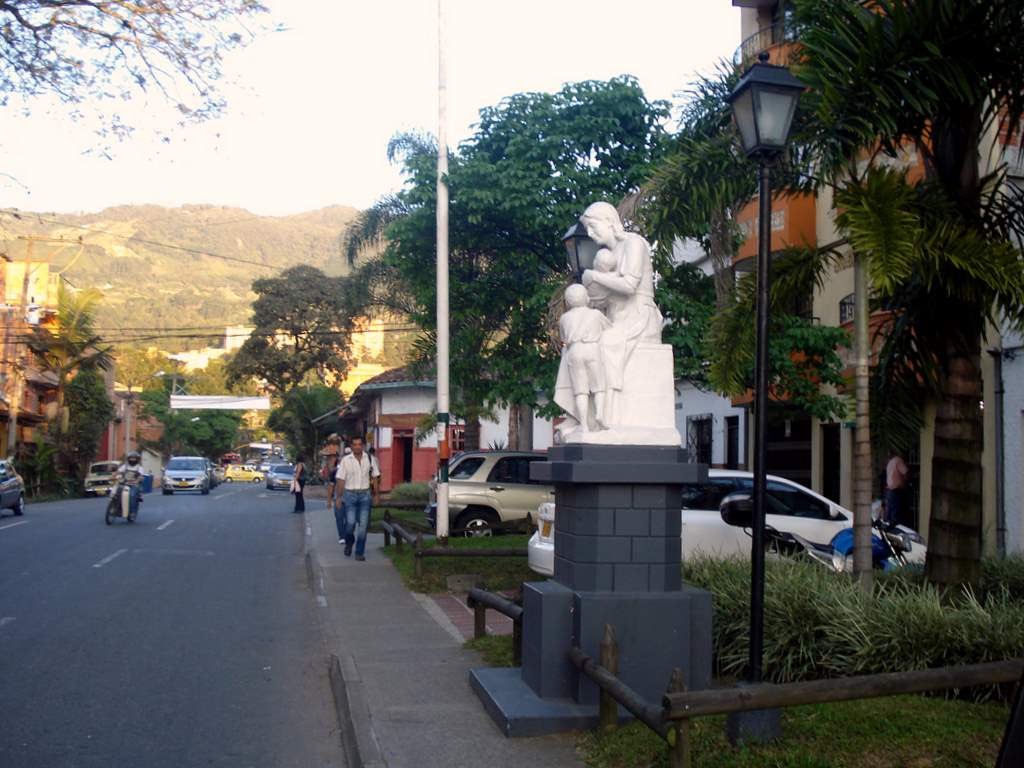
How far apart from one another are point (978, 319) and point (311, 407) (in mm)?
47496

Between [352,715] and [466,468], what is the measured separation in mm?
11709

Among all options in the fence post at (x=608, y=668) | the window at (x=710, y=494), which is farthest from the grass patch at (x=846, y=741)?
the window at (x=710, y=494)

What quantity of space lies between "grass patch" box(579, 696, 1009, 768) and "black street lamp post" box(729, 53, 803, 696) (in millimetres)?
452

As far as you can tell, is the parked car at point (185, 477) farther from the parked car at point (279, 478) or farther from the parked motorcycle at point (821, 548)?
the parked motorcycle at point (821, 548)

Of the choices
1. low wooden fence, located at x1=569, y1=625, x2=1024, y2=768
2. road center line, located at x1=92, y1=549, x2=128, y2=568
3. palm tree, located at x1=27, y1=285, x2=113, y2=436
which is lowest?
road center line, located at x1=92, y1=549, x2=128, y2=568

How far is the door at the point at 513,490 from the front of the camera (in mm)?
18453

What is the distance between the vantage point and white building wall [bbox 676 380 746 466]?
2434 centimetres

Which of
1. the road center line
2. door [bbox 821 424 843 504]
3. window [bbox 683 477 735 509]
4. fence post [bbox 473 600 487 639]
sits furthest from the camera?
door [bbox 821 424 843 504]

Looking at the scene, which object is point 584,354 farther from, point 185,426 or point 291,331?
point 185,426

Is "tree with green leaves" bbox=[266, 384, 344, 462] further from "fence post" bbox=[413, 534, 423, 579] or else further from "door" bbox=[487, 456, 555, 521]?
"fence post" bbox=[413, 534, 423, 579]

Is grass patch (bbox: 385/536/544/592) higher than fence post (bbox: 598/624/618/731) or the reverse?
the reverse

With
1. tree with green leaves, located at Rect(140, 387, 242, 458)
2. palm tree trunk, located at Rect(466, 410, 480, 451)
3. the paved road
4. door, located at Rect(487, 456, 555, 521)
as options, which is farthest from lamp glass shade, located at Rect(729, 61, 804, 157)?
tree with green leaves, located at Rect(140, 387, 242, 458)

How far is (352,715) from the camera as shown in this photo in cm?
695

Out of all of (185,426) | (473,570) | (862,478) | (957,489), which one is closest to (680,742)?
(862,478)
